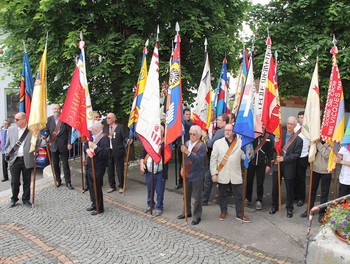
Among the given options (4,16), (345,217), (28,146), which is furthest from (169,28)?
(345,217)

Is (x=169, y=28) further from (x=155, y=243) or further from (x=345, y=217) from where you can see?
(x=345, y=217)

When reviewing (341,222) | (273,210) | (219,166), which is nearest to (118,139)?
(219,166)

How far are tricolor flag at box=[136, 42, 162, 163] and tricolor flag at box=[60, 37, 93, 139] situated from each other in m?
1.17

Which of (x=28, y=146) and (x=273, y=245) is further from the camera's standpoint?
(x=28, y=146)

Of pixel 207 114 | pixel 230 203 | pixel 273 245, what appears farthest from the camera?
pixel 207 114

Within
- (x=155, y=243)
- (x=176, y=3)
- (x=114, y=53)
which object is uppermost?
(x=176, y=3)

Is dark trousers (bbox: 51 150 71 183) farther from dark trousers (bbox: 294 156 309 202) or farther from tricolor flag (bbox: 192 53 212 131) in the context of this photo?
dark trousers (bbox: 294 156 309 202)

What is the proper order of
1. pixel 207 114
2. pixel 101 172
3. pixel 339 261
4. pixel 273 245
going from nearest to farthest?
pixel 339 261
pixel 273 245
pixel 101 172
pixel 207 114

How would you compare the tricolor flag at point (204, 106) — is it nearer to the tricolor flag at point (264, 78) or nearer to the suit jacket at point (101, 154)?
the tricolor flag at point (264, 78)

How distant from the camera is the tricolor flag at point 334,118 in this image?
5996 mm

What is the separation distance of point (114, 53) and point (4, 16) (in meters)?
3.29

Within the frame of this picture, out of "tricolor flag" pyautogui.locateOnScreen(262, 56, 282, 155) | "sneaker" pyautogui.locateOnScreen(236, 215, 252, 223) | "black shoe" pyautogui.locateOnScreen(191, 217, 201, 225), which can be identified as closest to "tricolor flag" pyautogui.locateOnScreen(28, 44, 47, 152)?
"black shoe" pyautogui.locateOnScreen(191, 217, 201, 225)

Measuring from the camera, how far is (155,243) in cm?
550

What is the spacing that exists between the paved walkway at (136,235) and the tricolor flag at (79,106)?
1.78m
